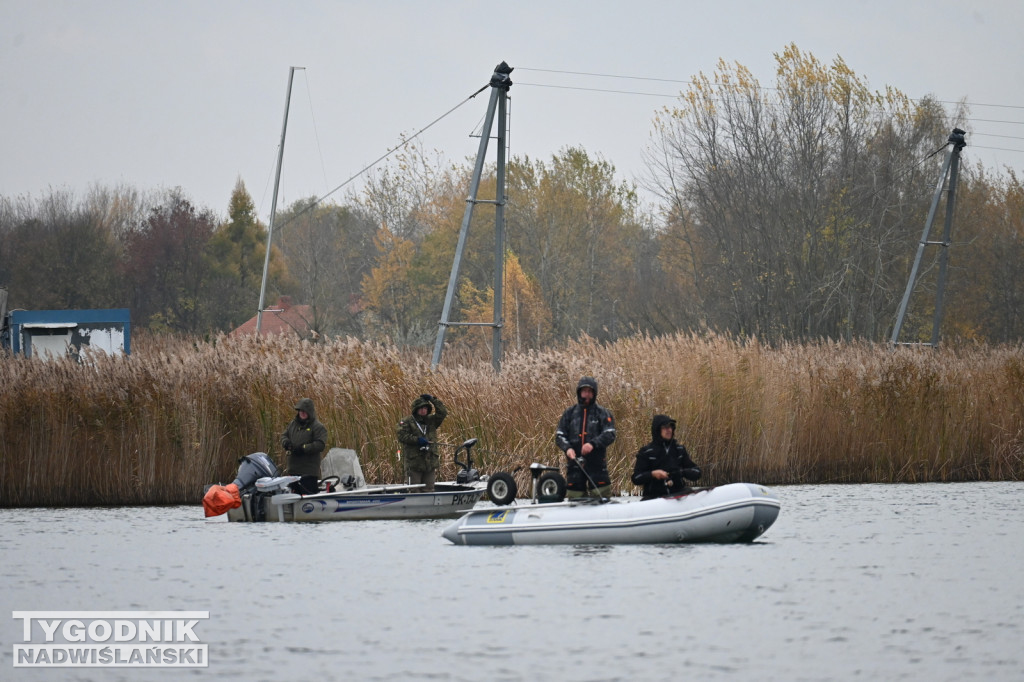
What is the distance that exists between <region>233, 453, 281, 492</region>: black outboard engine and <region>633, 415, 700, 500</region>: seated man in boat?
240 inches

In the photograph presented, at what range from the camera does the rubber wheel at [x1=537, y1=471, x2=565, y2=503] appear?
59.0 ft

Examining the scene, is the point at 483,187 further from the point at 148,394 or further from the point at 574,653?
the point at 574,653

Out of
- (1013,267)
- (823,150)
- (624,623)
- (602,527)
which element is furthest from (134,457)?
(1013,267)

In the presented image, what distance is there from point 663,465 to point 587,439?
3.29 ft

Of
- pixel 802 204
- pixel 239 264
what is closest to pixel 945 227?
pixel 802 204

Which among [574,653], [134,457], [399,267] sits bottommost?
[574,653]

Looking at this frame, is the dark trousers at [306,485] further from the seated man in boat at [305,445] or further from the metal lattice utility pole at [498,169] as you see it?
the metal lattice utility pole at [498,169]

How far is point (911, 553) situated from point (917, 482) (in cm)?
868

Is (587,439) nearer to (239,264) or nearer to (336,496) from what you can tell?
(336,496)

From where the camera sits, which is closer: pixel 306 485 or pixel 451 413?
pixel 306 485

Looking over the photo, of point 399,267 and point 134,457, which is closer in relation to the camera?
point 134,457

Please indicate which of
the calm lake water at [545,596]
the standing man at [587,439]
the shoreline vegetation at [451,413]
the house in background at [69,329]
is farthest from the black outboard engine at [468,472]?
the house in background at [69,329]

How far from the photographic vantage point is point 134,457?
22.2m

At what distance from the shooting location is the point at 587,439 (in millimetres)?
17469
